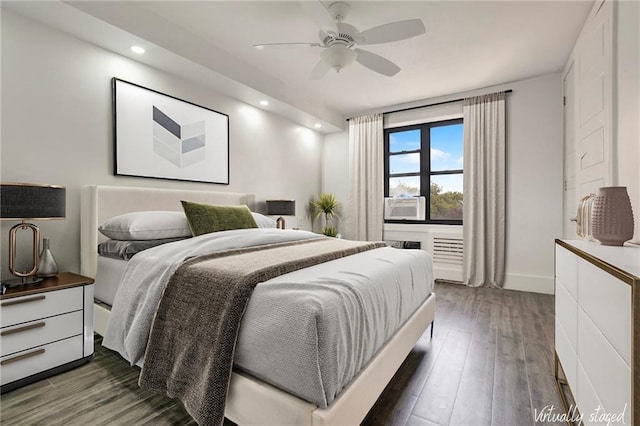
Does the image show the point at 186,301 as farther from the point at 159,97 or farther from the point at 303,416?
the point at 159,97

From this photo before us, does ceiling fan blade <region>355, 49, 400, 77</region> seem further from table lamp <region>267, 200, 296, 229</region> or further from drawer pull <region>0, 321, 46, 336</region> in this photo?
drawer pull <region>0, 321, 46, 336</region>

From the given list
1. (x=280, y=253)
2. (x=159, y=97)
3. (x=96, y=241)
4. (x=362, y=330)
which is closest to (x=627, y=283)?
(x=362, y=330)

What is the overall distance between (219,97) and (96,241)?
204 cm

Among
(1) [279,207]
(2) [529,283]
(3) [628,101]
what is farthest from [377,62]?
(2) [529,283]

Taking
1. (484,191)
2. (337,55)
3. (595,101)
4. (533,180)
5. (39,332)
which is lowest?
(39,332)

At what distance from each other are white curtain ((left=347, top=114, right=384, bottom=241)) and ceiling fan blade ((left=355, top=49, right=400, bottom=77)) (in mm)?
2179

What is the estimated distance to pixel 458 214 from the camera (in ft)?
14.4

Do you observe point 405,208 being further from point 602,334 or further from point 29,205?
point 29,205

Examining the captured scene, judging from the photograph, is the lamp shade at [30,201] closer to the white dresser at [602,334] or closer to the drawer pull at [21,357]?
the drawer pull at [21,357]

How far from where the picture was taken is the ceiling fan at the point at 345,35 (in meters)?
2.05

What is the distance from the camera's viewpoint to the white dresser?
746mm

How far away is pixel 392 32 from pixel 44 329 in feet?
9.54

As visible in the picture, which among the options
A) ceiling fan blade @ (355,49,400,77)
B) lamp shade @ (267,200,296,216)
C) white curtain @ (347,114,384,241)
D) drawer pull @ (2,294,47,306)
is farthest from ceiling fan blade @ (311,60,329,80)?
drawer pull @ (2,294,47,306)

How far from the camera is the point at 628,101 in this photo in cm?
180
